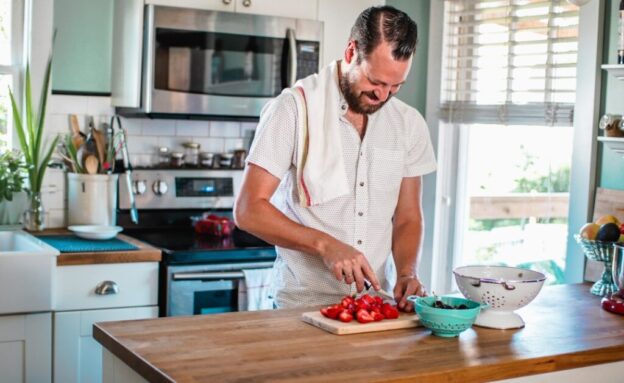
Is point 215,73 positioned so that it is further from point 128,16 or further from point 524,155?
point 524,155

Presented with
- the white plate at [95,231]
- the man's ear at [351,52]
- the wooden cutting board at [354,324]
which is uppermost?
the man's ear at [351,52]

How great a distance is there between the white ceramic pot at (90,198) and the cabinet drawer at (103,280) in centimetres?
56

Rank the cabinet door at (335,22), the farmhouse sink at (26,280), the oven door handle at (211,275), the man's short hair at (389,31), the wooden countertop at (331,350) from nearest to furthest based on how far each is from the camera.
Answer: the wooden countertop at (331,350), the man's short hair at (389,31), the farmhouse sink at (26,280), the oven door handle at (211,275), the cabinet door at (335,22)

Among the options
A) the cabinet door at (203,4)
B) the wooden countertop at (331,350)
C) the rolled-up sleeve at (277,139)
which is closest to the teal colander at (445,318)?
the wooden countertop at (331,350)

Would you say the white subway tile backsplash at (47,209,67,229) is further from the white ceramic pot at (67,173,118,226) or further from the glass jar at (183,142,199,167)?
the glass jar at (183,142,199,167)

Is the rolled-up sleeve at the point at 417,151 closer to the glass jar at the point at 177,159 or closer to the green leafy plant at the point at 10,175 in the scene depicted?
the glass jar at the point at 177,159

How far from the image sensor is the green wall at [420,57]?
438 centimetres

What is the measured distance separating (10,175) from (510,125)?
2.22 m

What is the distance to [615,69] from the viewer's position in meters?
3.20

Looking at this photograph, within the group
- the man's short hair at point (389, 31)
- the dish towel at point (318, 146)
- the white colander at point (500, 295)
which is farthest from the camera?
the dish towel at point (318, 146)

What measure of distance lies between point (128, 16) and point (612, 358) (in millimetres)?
2608

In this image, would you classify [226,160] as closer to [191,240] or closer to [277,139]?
[191,240]

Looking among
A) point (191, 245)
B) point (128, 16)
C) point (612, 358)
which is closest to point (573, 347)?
point (612, 358)

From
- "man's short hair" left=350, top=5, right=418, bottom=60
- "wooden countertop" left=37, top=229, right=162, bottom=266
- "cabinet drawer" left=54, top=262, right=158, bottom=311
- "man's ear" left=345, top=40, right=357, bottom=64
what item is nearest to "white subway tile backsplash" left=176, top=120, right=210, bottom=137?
"wooden countertop" left=37, top=229, right=162, bottom=266
